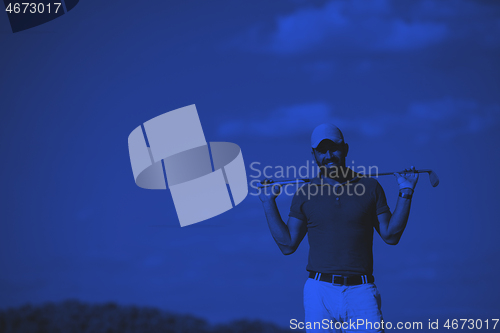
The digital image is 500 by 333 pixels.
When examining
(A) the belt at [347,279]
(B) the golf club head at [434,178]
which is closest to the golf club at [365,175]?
(B) the golf club head at [434,178]

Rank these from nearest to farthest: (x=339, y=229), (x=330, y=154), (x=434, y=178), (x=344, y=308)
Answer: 1. (x=344, y=308)
2. (x=339, y=229)
3. (x=330, y=154)
4. (x=434, y=178)

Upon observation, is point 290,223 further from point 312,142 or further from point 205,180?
point 205,180

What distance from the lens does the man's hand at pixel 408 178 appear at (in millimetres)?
3744

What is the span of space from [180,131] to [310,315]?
4.00 meters

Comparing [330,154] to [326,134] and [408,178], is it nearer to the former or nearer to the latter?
[326,134]

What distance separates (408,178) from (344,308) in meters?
1.10

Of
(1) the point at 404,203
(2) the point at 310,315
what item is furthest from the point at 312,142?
(2) the point at 310,315

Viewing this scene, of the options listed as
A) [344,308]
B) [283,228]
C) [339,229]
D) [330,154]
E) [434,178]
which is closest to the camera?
[344,308]

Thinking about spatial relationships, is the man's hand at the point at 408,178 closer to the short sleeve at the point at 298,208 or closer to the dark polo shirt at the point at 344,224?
the dark polo shirt at the point at 344,224

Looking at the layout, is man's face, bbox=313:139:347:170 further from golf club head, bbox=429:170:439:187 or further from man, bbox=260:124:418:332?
golf club head, bbox=429:170:439:187

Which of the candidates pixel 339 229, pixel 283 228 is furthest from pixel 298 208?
pixel 339 229

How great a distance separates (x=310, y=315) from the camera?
370 centimetres

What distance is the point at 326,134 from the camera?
12.4ft

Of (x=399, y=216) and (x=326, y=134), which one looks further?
→ (x=326, y=134)
